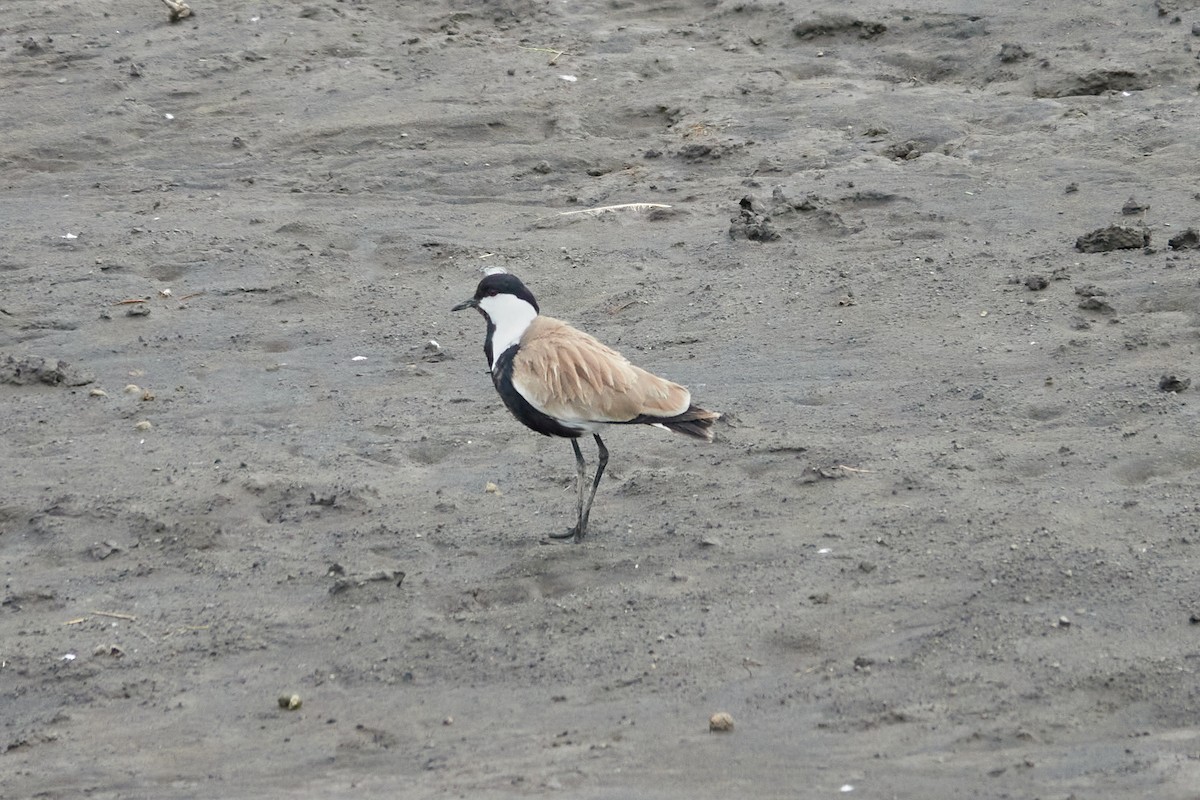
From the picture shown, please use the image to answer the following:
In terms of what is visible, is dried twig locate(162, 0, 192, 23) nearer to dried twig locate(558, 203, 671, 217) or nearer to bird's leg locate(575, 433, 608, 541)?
dried twig locate(558, 203, 671, 217)

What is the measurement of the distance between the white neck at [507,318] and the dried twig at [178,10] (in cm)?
696

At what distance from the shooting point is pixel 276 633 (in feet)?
17.0

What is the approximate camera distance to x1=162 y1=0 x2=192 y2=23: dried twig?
1182cm

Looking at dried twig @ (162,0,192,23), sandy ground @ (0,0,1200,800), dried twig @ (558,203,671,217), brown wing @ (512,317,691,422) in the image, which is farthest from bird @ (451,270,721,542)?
Answer: dried twig @ (162,0,192,23)

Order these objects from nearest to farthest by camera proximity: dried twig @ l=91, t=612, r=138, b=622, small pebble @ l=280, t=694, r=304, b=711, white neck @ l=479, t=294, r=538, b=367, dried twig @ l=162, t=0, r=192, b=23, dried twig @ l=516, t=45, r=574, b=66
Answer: small pebble @ l=280, t=694, r=304, b=711 < dried twig @ l=91, t=612, r=138, b=622 < white neck @ l=479, t=294, r=538, b=367 < dried twig @ l=516, t=45, r=574, b=66 < dried twig @ l=162, t=0, r=192, b=23

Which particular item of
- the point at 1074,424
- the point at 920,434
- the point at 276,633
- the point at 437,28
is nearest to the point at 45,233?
the point at 437,28

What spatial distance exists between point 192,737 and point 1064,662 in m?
2.76

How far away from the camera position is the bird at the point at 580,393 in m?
5.65

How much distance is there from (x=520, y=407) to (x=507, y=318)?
1.54 feet

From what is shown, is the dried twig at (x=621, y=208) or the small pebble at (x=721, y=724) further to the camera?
the dried twig at (x=621, y=208)

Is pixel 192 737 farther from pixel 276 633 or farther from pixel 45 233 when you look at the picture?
pixel 45 233

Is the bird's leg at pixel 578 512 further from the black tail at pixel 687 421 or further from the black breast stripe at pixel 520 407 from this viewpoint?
the black tail at pixel 687 421

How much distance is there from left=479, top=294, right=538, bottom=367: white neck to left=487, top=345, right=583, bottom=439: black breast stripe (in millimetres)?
103

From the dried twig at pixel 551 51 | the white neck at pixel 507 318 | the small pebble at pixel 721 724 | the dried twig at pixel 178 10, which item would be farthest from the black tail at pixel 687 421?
the dried twig at pixel 178 10
